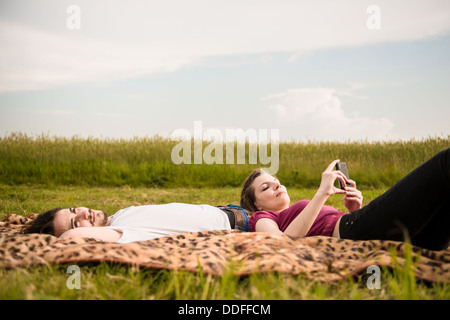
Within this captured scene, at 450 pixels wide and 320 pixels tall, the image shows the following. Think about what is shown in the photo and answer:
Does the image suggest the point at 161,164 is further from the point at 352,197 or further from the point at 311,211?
the point at 311,211

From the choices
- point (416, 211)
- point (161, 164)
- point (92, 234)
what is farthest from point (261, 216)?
point (161, 164)

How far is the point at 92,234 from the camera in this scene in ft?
8.93

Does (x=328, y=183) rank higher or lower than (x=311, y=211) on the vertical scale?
higher

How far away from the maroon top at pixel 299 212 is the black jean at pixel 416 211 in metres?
0.27

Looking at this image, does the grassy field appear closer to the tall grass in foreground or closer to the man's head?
the tall grass in foreground

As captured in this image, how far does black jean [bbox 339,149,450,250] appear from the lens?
211 centimetres

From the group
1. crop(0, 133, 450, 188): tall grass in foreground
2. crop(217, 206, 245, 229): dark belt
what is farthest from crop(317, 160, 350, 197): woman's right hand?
crop(0, 133, 450, 188): tall grass in foreground

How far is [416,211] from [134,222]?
2.00 m

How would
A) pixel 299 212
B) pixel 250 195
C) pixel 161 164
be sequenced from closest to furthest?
pixel 299 212, pixel 250 195, pixel 161 164

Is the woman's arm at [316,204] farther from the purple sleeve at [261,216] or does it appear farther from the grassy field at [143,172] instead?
the grassy field at [143,172]

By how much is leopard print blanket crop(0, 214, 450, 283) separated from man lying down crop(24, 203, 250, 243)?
0.22 m

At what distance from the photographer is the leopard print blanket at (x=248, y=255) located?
2.03 meters
